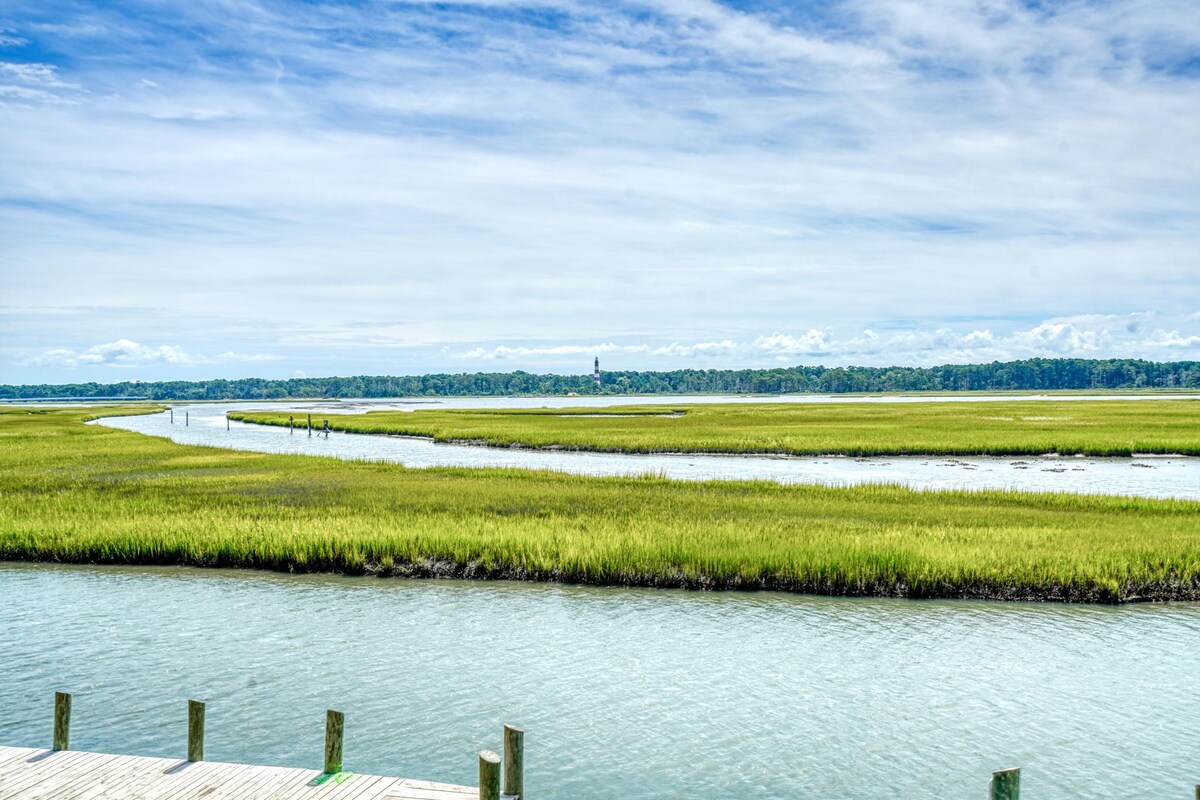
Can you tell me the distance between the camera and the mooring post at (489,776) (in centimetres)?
847

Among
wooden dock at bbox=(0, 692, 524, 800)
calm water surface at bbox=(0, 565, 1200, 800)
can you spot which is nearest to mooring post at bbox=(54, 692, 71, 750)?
wooden dock at bbox=(0, 692, 524, 800)

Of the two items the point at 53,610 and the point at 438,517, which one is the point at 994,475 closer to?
the point at 438,517

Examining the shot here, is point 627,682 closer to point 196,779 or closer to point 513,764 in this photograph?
point 513,764

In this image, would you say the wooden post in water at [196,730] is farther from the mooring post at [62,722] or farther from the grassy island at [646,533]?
the grassy island at [646,533]

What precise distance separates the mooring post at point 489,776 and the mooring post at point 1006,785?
14.5 ft

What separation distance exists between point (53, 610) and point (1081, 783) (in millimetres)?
20050

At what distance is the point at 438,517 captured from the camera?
27875 millimetres

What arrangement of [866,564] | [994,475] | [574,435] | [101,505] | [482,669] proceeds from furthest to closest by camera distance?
[574,435], [994,475], [101,505], [866,564], [482,669]

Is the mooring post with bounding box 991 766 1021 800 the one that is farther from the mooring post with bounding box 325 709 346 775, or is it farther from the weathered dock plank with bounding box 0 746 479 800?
the mooring post with bounding box 325 709 346 775

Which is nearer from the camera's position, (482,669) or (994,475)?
(482,669)

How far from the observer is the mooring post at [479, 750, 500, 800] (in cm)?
847

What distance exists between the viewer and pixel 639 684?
15375mm

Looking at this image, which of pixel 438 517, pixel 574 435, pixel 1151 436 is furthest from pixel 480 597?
pixel 1151 436

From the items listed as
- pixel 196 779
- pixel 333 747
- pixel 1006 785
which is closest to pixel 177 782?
pixel 196 779
